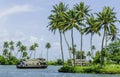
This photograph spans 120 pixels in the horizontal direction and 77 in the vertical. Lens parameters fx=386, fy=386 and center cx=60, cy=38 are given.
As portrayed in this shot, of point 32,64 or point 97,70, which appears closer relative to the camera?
point 97,70

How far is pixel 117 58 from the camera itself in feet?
417

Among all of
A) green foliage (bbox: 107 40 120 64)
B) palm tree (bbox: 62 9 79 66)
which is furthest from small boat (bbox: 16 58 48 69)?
palm tree (bbox: 62 9 79 66)

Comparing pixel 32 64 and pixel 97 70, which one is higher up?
pixel 32 64

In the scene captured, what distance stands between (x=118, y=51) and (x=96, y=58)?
949 centimetres

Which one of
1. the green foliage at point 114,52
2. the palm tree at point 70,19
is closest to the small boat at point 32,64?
the green foliage at point 114,52

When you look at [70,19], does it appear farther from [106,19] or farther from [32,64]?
[32,64]

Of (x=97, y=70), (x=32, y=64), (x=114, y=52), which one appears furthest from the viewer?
(x=32, y=64)

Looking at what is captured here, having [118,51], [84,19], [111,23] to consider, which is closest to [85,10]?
[84,19]

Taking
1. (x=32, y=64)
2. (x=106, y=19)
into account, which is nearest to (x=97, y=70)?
(x=106, y=19)

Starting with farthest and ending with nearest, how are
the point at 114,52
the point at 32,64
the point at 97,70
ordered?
1. the point at 32,64
2. the point at 114,52
3. the point at 97,70

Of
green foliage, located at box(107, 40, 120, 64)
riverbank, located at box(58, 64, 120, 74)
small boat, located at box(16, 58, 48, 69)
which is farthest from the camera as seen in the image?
small boat, located at box(16, 58, 48, 69)

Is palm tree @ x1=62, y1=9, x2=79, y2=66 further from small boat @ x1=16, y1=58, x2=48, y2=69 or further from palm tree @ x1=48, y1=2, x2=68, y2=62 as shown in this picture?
small boat @ x1=16, y1=58, x2=48, y2=69

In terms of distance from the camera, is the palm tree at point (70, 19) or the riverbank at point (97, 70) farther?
the palm tree at point (70, 19)

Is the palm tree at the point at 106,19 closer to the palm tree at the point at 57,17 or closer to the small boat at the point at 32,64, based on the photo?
the palm tree at the point at 57,17
